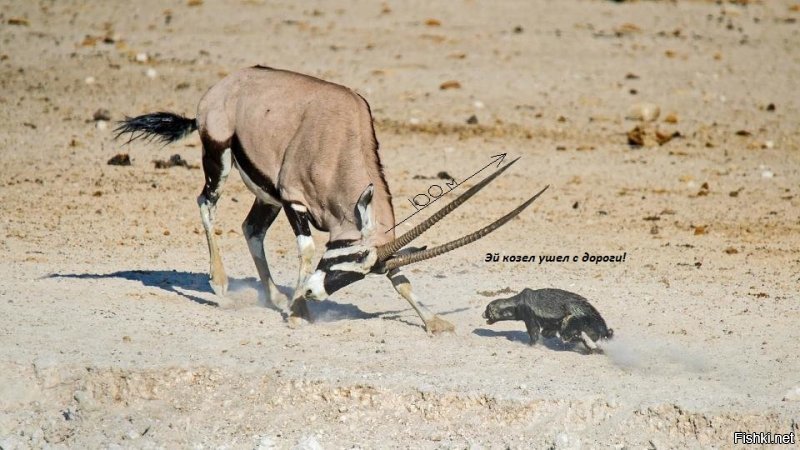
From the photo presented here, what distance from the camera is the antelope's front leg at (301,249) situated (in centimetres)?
892

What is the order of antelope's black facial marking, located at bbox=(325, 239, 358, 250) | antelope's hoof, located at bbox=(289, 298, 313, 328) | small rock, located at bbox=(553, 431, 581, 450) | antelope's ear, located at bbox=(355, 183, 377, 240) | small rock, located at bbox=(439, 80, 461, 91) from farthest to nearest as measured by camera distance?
small rock, located at bbox=(439, 80, 461, 91) → antelope's hoof, located at bbox=(289, 298, 313, 328) → antelope's black facial marking, located at bbox=(325, 239, 358, 250) → antelope's ear, located at bbox=(355, 183, 377, 240) → small rock, located at bbox=(553, 431, 581, 450)

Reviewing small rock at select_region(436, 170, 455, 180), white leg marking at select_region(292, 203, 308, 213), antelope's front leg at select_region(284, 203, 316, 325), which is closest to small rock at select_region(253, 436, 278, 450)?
antelope's front leg at select_region(284, 203, 316, 325)

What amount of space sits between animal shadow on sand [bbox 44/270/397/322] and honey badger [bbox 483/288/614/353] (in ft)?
4.34

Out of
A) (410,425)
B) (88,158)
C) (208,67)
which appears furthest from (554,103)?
(410,425)

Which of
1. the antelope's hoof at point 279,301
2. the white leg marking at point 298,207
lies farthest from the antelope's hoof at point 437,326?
the antelope's hoof at point 279,301

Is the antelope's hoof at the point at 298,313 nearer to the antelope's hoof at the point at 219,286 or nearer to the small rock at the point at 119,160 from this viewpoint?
the antelope's hoof at the point at 219,286

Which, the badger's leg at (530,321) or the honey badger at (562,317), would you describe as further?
the badger's leg at (530,321)

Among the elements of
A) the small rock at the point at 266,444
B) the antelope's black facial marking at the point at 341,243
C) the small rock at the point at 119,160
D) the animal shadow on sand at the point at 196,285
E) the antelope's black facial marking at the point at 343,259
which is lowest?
the small rock at the point at 119,160

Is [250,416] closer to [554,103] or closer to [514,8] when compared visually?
[554,103]

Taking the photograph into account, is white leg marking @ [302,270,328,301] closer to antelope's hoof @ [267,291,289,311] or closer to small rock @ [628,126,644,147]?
antelope's hoof @ [267,291,289,311]

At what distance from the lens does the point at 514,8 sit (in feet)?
77.8

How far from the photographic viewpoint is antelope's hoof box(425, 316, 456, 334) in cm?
887

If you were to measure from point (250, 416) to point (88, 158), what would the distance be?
7.58 meters

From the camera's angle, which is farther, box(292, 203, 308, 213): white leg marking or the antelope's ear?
box(292, 203, 308, 213): white leg marking
